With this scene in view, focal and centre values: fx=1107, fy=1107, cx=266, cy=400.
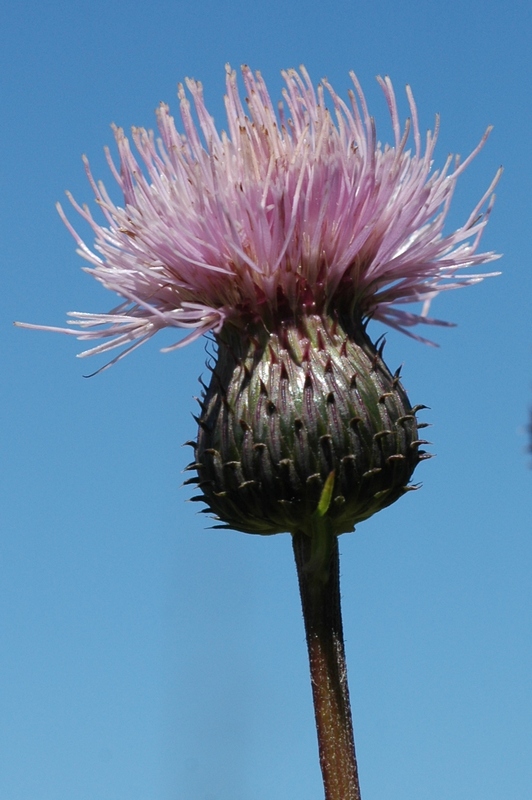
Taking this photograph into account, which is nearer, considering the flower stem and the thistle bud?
the flower stem

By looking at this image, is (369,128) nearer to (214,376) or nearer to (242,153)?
(242,153)

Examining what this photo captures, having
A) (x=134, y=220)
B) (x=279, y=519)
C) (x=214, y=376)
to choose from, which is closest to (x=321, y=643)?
(x=279, y=519)

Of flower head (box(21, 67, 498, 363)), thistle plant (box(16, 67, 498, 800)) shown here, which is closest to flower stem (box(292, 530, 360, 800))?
thistle plant (box(16, 67, 498, 800))

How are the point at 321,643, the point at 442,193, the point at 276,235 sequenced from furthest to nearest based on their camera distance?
the point at 442,193, the point at 276,235, the point at 321,643

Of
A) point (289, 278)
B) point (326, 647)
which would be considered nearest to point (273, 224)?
point (289, 278)

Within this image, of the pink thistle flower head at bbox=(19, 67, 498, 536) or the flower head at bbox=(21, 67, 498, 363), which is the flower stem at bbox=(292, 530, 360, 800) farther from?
the flower head at bbox=(21, 67, 498, 363)

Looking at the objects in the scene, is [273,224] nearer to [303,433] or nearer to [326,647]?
[303,433]

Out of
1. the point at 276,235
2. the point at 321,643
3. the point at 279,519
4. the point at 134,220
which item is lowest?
the point at 321,643
